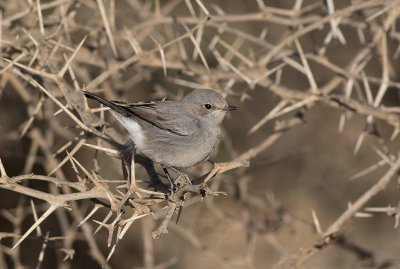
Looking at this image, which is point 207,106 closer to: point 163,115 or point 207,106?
point 207,106

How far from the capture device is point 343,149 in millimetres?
8930

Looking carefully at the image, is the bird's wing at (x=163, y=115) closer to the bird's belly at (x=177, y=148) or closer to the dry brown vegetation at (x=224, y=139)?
the bird's belly at (x=177, y=148)

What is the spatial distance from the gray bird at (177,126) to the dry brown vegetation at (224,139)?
130 mm

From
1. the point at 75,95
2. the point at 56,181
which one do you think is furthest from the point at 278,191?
the point at 56,181

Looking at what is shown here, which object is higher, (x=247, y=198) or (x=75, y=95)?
(x=75, y=95)

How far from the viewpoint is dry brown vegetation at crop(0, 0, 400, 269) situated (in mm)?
3889

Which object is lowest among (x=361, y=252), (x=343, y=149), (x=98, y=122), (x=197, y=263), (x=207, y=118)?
(x=197, y=263)

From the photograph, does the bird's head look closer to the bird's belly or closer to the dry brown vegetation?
the dry brown vegetation

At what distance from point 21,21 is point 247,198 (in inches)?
91.6

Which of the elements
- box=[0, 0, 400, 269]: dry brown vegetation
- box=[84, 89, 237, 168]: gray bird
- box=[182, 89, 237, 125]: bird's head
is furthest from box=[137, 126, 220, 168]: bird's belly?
box=[182, 89, 237, 125]: bird's head

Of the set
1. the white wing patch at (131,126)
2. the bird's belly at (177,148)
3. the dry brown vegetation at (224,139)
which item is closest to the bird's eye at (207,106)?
the dry brown vegetation at (224,139)

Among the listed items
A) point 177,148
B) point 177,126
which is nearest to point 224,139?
point 177,126

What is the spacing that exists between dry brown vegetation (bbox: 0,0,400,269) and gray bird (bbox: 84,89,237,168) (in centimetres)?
13

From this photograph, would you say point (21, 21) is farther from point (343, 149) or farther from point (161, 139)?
point (343, 149)
